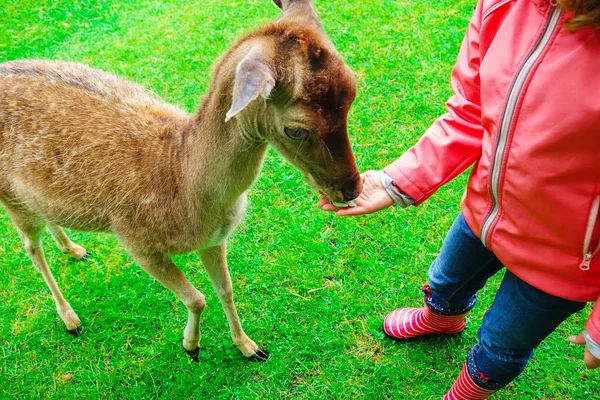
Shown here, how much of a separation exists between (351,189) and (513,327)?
0.97 m

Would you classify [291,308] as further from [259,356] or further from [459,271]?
[459,271]

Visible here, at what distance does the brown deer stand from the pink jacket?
0.58 metres

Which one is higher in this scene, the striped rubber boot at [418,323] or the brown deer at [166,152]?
the brown deer at [166,152]

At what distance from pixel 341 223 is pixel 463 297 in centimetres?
132

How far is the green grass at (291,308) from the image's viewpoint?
10.5 ft

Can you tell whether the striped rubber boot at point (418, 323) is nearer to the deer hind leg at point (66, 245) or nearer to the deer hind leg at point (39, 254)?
the deer hind leg at point (39, 254)

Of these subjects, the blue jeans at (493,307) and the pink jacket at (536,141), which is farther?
the blue jeans at (493,307)

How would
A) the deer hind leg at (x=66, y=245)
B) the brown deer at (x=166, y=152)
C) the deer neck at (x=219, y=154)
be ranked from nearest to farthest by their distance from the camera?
the brown deer at (x=166, y=152), the deer neck at (x=219, y=154), the deer hind leg at (x=66, y=245)

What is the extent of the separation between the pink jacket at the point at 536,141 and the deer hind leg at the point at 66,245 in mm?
3020

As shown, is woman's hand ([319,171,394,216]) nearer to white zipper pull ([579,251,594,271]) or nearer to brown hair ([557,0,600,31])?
white zipper pull ([579,251,594,271])

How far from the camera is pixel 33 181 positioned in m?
2.91

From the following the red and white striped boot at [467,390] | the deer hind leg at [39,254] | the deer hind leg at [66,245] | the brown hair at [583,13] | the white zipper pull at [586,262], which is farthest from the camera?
the deer hind leg at [66,245]

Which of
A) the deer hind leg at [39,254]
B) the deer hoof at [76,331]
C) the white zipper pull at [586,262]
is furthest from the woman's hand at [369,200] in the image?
the deer hoof at [76,331]

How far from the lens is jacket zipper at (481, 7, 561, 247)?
1.73 m
